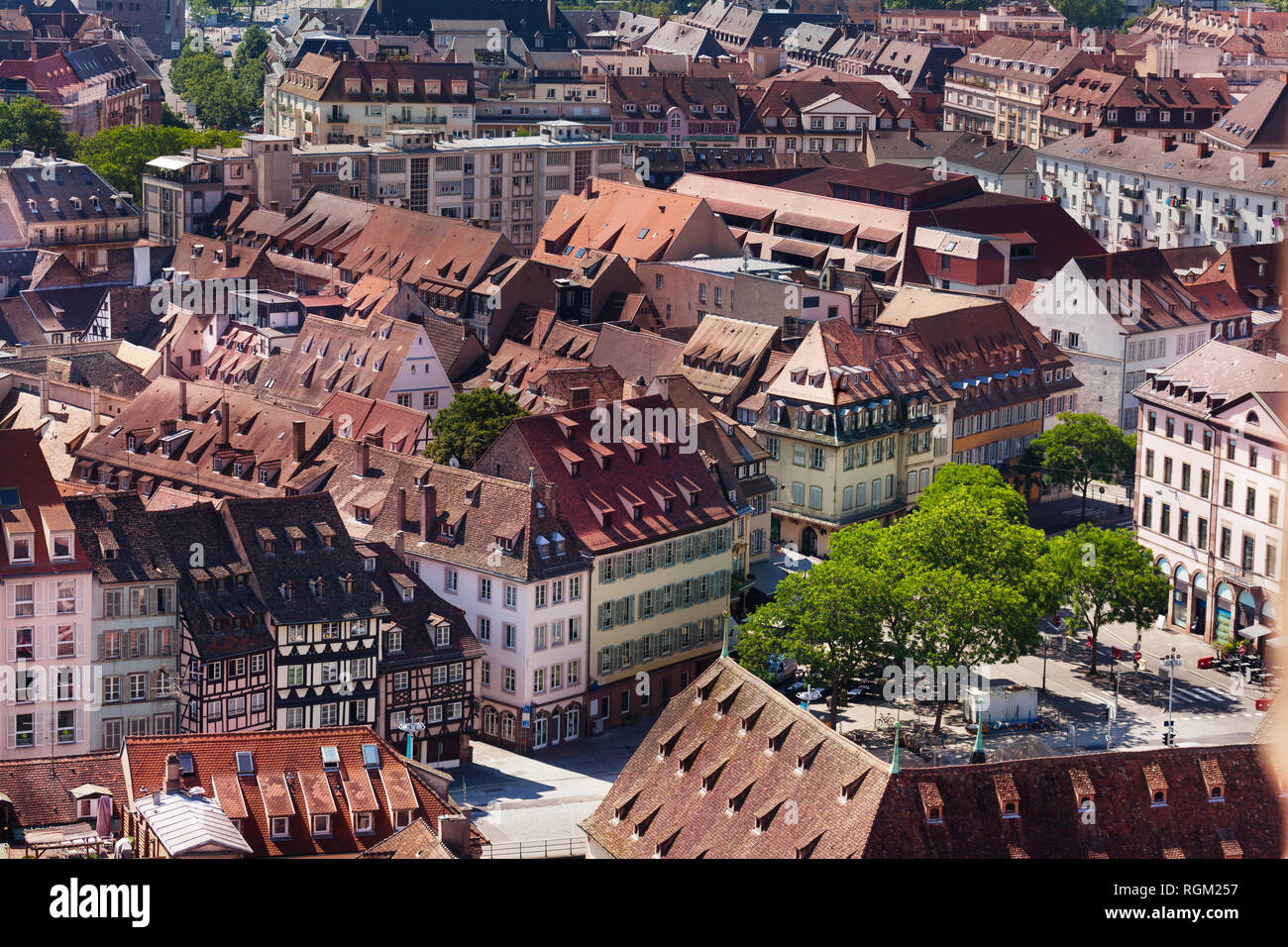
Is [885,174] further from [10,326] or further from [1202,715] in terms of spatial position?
[1202,715]

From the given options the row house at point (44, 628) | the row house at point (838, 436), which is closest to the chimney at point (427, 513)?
the row house at point (44, 628)

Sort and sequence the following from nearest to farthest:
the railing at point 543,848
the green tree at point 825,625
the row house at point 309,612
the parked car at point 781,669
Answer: the railing at point 543,848 < the row house at point 309,612 < the green tree at point 825,625 < the parked car at point 781,669

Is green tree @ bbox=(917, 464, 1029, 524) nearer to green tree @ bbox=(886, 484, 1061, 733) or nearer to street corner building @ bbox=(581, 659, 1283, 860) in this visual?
green tree @ bbox=(886, 484, 1061, 733)

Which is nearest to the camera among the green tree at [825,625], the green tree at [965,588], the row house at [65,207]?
the green tree at [825,625]

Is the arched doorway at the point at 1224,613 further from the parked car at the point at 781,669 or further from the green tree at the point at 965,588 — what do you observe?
the parked car at the point at 781,669

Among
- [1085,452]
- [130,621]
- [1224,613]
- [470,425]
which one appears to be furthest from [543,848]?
[1085,452]
